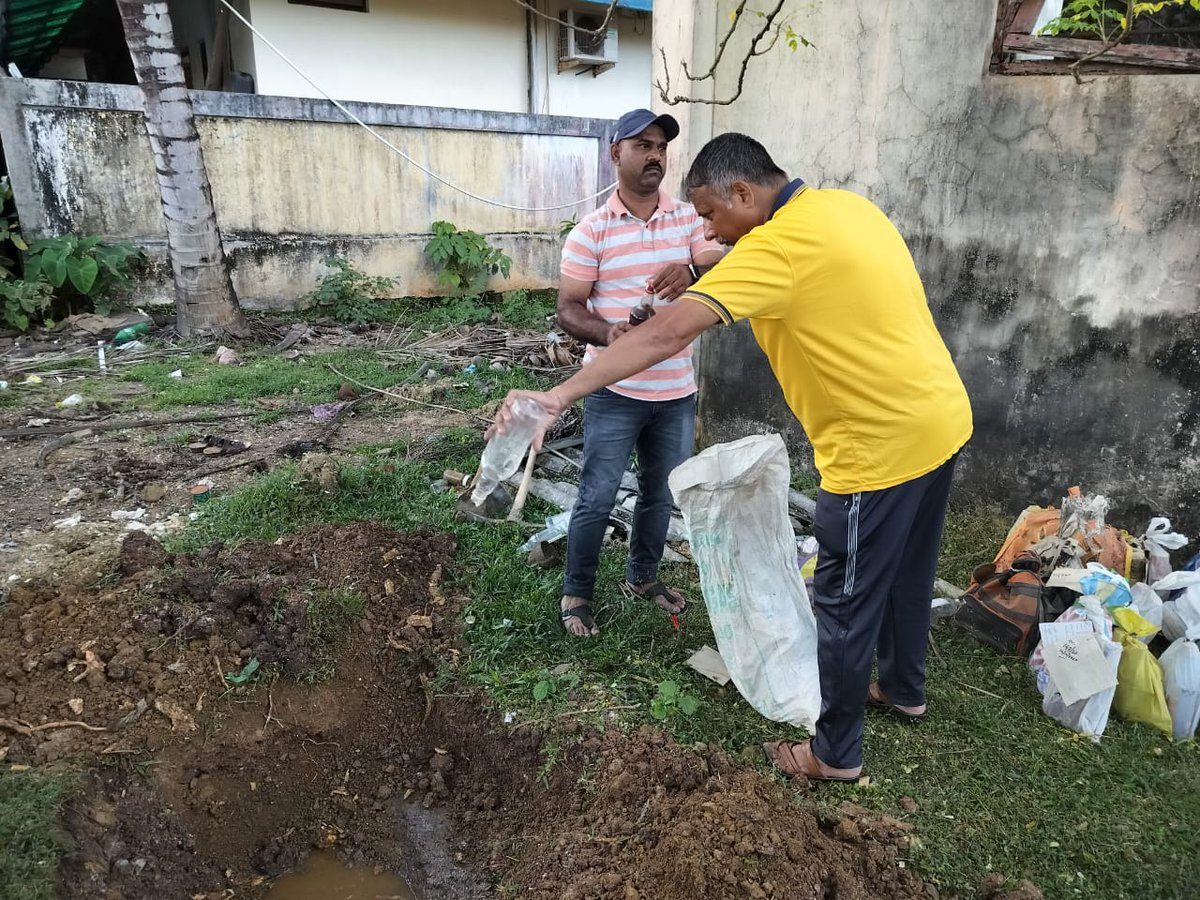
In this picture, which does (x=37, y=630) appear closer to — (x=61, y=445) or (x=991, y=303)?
(x=61, y=445)

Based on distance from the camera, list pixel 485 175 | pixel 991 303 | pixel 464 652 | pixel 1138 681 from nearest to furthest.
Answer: pixel 1138 681 → pixel 464 652 → pixel 991 303 → pixel 485 175

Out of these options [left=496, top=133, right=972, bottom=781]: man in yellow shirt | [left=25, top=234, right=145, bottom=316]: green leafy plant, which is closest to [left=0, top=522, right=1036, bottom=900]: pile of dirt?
[left=496, top=133, right=972, bottom=781]: man in yellow shirt

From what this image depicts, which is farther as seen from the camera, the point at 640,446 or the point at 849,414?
the point at 640,446

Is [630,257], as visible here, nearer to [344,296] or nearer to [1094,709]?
[1094,709]

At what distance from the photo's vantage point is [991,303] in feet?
14.0

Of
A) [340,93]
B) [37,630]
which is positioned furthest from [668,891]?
[340,93]

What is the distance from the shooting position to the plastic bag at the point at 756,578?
2.76 metres

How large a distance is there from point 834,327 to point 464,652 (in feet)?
6.78

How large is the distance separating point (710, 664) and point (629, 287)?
1.53 meters

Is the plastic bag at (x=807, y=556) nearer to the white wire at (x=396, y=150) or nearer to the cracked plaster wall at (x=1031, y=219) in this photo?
the cracked plaster wall at (x=1031, y=219)

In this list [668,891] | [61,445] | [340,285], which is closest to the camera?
[668,891]

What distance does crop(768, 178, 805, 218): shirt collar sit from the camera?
7.38 feet

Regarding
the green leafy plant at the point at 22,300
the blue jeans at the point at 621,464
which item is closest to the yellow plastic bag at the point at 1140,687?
the blue jeans at the point at 621,464

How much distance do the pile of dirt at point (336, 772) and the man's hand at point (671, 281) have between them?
1597mm
